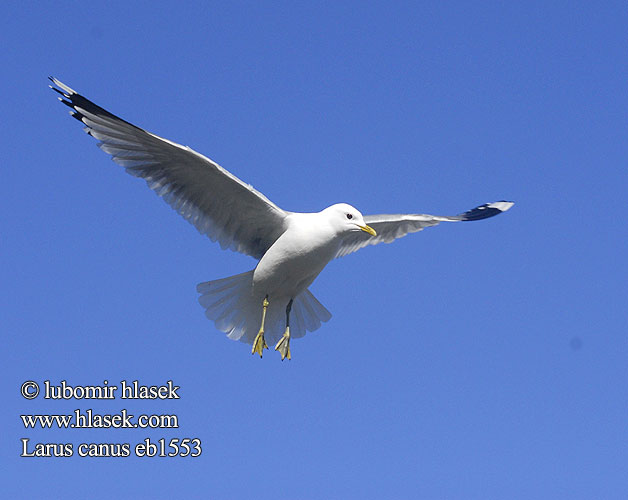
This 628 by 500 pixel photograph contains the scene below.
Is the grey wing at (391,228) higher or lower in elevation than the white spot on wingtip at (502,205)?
lower

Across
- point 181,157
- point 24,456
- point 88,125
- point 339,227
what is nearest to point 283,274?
point 339,227

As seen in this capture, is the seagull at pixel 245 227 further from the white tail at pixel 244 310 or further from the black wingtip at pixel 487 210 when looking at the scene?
the black wingtip at pixel 487 210

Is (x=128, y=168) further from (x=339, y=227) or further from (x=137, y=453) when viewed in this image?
(x=137, y=453)

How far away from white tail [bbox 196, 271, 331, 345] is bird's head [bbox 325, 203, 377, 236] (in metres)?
0.95

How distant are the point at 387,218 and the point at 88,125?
2623 mm

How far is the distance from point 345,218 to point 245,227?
928 millimetres

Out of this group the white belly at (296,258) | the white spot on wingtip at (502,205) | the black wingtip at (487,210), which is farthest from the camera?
the white spot on wingtip at (502,205)

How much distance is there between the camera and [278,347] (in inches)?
353

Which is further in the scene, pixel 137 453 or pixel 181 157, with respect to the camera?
pixel 137 453

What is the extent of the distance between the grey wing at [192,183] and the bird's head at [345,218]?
17.2 inches

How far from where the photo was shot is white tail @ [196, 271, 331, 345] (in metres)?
9.20

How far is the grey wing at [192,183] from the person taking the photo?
27.8ft

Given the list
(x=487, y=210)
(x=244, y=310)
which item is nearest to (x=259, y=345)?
(x=244, y=310)

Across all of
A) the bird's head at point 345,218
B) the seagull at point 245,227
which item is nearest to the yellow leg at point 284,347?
the seagull at point 245,227
